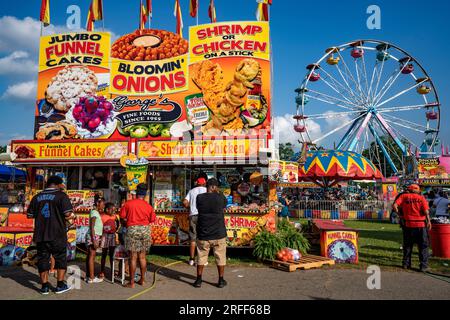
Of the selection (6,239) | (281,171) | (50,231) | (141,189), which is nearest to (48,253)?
(50,231)

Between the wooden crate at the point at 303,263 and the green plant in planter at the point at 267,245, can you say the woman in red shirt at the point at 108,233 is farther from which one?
the wooden crate at the point at 303,263

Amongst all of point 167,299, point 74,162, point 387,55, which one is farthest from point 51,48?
point 387,55

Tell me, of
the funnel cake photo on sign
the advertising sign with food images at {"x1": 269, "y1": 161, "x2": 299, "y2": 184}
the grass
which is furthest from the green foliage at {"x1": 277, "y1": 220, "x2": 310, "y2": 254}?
the funnel cake photo on sign

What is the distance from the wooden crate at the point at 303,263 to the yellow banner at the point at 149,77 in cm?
667

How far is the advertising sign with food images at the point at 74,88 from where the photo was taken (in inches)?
459

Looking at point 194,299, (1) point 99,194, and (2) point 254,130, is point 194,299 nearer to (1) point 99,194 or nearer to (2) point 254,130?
(1) point 99,194

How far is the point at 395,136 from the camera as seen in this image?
32156 millimetres

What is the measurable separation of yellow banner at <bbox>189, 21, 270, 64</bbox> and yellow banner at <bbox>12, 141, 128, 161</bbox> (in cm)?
410

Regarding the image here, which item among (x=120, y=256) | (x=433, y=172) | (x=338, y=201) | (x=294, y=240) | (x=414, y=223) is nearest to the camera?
(x=120, y=256)

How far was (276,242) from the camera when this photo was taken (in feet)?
25.7

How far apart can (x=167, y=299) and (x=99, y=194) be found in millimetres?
5558

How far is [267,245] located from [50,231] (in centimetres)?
442

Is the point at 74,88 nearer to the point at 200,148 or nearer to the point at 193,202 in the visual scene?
the point at 200,148

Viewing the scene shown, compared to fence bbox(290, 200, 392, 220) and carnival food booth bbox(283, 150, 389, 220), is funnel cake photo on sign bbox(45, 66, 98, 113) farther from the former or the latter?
fence bbox(290, 200, 392, 220)
